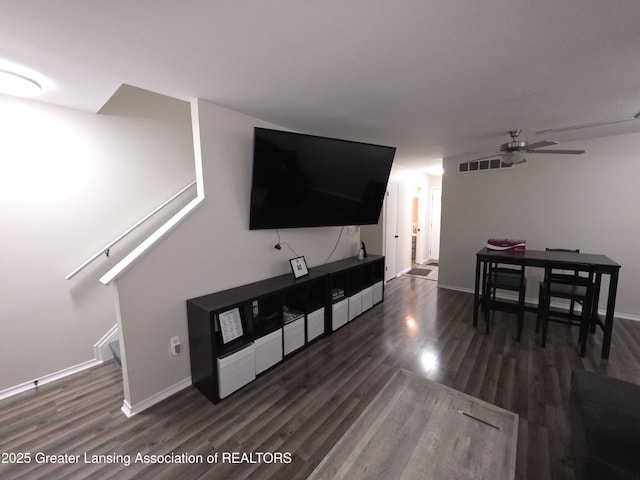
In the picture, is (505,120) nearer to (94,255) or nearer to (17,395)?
(94,255)

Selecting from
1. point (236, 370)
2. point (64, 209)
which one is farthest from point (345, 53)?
point (64, 209)

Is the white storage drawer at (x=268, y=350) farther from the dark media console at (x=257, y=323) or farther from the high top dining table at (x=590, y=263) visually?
the high top dining table at (x=590, y=263)

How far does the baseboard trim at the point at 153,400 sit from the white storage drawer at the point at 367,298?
236 centimetres

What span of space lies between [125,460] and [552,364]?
3.66 meters

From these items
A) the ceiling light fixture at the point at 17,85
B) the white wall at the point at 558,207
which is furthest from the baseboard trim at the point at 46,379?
the white wall at the point at 558,207

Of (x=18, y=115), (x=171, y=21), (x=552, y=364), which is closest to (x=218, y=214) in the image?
(x=171, y=21)

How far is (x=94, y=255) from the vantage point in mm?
2549

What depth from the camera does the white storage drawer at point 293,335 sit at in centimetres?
Result: 261

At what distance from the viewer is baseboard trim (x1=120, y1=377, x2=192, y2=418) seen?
1.96 m

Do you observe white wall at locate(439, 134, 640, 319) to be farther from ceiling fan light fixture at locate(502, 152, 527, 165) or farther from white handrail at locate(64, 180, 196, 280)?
white handrail at locate(64, 180, 196, 280)

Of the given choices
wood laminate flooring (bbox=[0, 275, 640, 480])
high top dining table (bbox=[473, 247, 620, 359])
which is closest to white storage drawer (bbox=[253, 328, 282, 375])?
wood laminate flooring (bbox=[0, 275, 640, 480])

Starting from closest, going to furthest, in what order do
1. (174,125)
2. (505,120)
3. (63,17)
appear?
(63,17) < (505,120) < (174,125)

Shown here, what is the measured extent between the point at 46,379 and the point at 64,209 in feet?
5.16

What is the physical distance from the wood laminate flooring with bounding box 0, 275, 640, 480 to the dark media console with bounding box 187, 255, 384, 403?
15 cm
